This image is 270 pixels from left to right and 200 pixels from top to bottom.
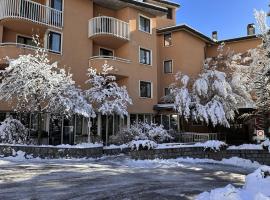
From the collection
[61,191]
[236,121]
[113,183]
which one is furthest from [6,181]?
[236,121]

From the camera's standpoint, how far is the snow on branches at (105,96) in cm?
2234

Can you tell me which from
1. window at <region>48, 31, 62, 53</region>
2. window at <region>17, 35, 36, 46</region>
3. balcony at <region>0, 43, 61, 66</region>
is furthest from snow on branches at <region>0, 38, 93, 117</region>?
window at <region>17, 35, 36, 46</region>

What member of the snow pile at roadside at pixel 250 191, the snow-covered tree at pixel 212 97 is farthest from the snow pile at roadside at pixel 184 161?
the snow-covered tree at pixel 212 97

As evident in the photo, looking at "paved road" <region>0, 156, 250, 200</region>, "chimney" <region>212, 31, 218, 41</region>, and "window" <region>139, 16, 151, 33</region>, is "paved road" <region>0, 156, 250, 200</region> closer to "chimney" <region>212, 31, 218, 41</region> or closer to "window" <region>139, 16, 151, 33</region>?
"window" <region>139, 16, 151, 33</region>

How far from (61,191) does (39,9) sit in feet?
53.1

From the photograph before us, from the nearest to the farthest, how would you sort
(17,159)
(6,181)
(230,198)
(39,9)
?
1. (230,198)
2. (6,181)
3. (17,159)
4. (39,9)

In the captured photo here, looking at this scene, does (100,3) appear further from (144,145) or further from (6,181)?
(6,181)

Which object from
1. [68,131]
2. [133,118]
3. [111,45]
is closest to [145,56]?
[111,45]

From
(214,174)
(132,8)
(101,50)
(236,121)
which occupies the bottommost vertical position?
(214,174)

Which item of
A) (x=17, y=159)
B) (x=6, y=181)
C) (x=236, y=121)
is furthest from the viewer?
(x=236, y=121)

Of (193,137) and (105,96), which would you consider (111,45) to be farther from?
(193,137)

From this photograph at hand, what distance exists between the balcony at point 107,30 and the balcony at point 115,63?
1622 millimetres

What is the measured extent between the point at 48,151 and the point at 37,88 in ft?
11.3

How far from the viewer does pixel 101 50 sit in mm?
27594
